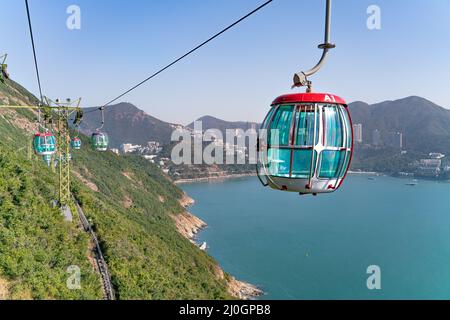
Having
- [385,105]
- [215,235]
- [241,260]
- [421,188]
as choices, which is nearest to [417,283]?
[241,260]

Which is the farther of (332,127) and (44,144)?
(44,144)

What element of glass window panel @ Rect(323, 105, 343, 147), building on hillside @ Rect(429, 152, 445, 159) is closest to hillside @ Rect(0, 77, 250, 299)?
glass window panel @ Rect(323, 105, 343, 147)

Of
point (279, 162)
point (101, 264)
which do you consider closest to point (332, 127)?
point (279, 162)

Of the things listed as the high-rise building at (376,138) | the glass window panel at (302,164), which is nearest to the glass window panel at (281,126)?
the glass window panel at (302,164)

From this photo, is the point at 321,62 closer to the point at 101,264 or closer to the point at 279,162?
the point at 279,162
